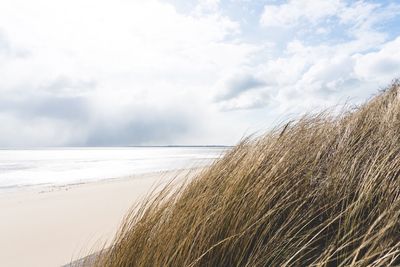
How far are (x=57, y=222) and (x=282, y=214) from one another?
676cm

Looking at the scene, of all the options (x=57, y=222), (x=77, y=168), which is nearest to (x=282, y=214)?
(x=57, y=222)

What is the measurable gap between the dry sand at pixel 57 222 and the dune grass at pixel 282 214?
912 millimetres

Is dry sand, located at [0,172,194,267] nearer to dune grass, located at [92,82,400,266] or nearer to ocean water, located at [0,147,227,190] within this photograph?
dune grass, located at [92,82,400,266]

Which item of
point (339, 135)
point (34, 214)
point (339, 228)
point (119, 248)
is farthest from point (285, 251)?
point (34, 214)

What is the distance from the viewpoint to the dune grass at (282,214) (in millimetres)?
1682

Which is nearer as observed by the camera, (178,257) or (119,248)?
(178,257)

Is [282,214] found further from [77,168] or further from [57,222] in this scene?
[77,168]

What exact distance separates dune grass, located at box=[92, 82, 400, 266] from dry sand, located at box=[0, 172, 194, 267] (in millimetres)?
912

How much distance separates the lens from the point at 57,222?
7.67m

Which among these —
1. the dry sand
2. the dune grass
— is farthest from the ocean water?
the dry sand

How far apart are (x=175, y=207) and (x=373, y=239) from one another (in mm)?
1097

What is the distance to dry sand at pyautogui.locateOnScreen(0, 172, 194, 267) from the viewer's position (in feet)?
17.1

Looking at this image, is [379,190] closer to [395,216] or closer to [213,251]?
[395,216]

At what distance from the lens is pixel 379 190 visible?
1858mm
